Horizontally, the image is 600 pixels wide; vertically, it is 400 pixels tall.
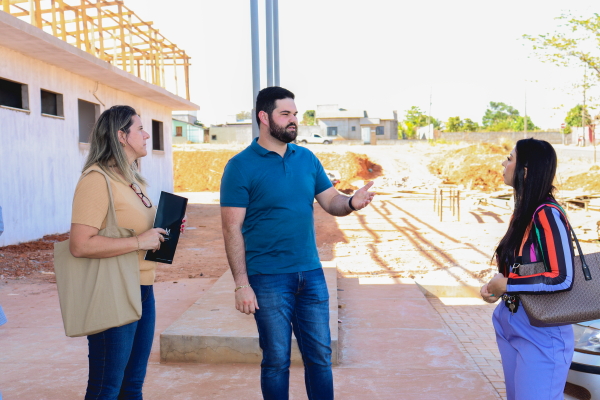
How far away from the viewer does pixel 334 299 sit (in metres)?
5.28

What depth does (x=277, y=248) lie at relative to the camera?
266 cm

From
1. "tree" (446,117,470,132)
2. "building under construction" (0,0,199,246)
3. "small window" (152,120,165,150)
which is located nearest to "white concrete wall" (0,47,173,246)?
"building under construction" (0,0,199,246)

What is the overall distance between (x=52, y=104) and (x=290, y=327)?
12125mm

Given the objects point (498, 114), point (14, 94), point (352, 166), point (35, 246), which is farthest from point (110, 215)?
point (498, 114)

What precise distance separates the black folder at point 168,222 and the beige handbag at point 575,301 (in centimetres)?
162

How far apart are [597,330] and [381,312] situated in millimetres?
2746

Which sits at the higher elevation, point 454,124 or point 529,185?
point 454,124

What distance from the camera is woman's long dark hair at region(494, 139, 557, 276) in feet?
7.38

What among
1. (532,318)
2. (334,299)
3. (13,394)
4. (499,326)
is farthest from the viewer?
(334,299)

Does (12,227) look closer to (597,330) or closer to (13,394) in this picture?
(13,394)

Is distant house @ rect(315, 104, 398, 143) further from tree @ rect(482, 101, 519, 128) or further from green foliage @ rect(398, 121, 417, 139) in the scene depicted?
tree @ rect(482, 101, 519, 128)

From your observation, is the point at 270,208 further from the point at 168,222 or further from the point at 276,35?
the point at 276,35

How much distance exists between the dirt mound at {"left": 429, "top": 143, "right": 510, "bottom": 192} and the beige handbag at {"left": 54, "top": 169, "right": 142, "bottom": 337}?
27550mm

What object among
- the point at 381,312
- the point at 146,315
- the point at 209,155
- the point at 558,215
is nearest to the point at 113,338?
the point at 146,315
